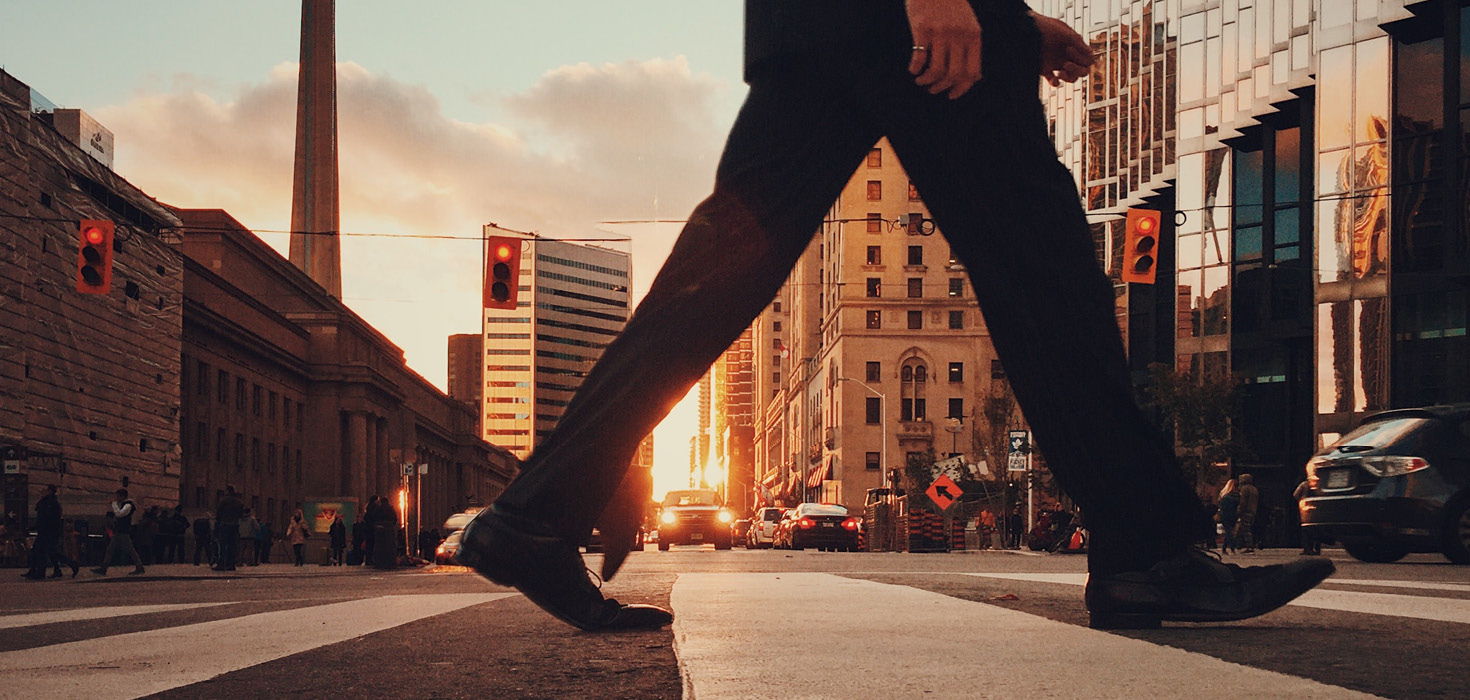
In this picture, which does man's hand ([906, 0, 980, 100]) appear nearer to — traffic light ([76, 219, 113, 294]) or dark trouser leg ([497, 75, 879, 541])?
dark trouser leg ([497, 75, 879, 541])

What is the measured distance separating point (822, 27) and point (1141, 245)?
19777 mm

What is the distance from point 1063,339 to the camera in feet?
11.8

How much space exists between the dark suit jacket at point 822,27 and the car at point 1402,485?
1391 centimetres

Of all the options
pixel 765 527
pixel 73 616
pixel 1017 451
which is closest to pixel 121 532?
pixel 1017 451

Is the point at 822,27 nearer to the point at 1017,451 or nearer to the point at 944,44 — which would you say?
the point at 944,44

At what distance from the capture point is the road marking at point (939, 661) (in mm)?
2354

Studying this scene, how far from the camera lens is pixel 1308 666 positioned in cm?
272

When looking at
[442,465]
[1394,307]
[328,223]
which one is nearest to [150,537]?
[1394,307]

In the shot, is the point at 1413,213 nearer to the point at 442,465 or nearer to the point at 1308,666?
the point at 1308,666

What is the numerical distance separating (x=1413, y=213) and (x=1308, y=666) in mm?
37101

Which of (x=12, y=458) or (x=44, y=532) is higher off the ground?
(x=12, y=458)

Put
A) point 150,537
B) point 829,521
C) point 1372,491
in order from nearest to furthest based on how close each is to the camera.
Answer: point 1372,491
point 150,537
point 829,521

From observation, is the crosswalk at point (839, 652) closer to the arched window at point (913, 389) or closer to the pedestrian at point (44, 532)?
the pedestrian at point (44, 532)

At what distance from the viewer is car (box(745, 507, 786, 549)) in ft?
191
